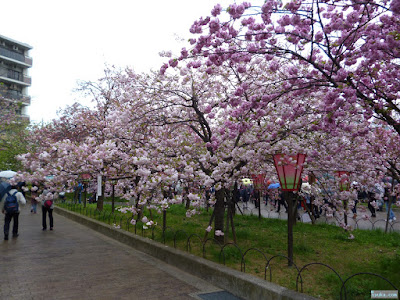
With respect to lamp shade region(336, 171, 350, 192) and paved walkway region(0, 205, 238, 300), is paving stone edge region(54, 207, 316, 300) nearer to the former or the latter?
paved walkway region(0, 205, 238, 300)

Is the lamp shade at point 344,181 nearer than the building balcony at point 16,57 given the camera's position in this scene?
Yes

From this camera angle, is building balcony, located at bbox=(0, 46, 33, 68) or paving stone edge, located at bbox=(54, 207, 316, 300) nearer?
paving stone edge, located at bbox=(54, 207, 316, 300)

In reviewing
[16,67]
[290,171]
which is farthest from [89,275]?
[16,67]

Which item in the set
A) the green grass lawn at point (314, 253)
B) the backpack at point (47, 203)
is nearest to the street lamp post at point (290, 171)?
the green grass lawn at point (314, 253)

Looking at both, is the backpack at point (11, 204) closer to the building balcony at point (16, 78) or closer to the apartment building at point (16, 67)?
the apartment building at point (16, 67)

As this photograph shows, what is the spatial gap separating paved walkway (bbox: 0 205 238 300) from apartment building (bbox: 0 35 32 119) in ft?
155

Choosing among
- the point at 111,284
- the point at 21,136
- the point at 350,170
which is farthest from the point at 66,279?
the point at 21,136

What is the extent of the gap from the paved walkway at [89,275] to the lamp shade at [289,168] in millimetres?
2281

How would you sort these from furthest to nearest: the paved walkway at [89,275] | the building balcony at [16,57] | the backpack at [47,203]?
the building balcony at [16,57]
the backpack at [47,203]
the paved walkway at [89,275]

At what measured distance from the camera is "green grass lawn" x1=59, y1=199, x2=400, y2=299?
200 inches

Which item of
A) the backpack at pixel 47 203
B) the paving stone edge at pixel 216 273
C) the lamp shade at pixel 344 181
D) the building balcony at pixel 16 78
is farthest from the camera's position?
the building balcony at pixel 16 78

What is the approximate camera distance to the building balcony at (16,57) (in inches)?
1934

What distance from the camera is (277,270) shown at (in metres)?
5.89

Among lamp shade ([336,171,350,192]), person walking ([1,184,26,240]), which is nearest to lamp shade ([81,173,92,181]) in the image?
person walking ([1,184,26,240])
